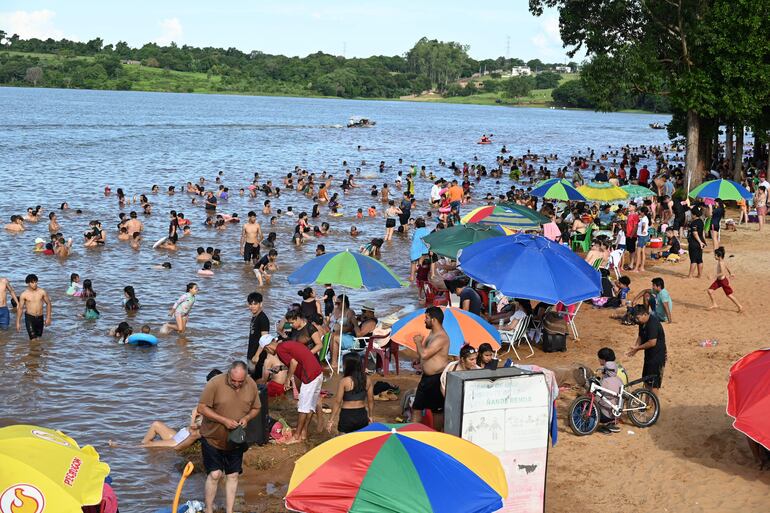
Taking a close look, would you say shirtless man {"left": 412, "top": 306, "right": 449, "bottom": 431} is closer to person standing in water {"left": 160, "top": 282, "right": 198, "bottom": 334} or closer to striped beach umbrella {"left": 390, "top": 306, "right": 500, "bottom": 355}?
striped beach umbrella {"left": 390, "top": 306, "right": 500, "bottom": 355}

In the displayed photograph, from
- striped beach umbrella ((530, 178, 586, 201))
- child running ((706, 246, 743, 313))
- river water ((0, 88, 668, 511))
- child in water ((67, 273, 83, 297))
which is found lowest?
river water ((0, 88, 668, 511))

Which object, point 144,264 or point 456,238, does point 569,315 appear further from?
point 144,264

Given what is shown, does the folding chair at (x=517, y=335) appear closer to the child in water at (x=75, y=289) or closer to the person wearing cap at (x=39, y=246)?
the child in water at (x=75, y=289)

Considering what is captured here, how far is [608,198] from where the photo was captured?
74.5 feet

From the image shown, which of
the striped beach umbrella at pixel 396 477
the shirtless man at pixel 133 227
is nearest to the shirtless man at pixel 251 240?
the shirtless man at pixel 133 227

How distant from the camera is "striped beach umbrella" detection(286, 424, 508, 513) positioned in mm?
6133

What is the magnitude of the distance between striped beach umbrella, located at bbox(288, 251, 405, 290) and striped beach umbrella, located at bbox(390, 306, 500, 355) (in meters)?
1.38

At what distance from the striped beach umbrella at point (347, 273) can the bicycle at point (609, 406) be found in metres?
3.41

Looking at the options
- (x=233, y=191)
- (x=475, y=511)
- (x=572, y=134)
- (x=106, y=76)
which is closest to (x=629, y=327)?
(x=475, y=511)

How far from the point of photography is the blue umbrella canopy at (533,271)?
39.8 feet

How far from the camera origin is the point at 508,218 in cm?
1872

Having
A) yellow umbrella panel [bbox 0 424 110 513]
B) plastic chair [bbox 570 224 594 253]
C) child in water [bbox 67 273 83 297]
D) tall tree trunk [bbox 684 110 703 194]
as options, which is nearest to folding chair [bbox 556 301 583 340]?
plastic chair [bbox 570 224 594 253]

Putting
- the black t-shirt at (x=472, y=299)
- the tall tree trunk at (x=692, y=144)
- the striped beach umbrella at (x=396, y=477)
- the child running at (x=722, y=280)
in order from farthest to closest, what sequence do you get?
the tall tree trunk at (x=692, y=144) < the child running at (x=722, y=280) < the black t-shirt at (x=472, y=299) < the striped beach umbrella at (x=396, y=477)

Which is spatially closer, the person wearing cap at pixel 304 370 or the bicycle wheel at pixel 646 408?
the person wearing cap at pixel 304 370
